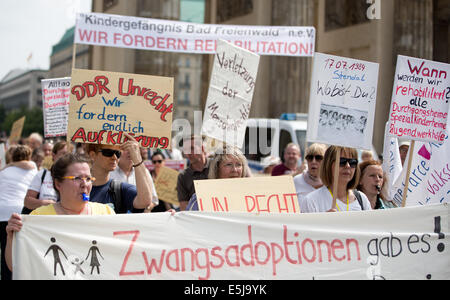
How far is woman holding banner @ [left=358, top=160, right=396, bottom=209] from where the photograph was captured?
5887mm

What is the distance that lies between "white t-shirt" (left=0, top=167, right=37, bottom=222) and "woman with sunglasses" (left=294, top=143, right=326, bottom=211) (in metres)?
3.24

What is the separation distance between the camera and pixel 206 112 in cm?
644

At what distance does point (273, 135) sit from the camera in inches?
586

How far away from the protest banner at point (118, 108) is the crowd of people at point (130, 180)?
0.17 m

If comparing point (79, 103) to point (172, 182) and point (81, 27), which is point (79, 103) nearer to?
point (172, 182)

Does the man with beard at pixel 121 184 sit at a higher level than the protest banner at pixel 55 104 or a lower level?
lower

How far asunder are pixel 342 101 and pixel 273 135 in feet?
31.0

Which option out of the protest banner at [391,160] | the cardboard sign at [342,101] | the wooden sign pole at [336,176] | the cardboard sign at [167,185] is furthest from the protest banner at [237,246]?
the cardboard sign at [167,185]

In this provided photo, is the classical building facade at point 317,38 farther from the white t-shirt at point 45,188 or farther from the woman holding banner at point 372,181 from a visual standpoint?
the white t-shirt at point 45,188

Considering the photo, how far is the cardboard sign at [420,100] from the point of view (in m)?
5.59

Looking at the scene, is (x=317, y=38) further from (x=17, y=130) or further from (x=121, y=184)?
(x=121, y=184)

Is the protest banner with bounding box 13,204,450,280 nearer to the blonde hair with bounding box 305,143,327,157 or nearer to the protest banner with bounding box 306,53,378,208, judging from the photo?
the protest banner with bounding box 306,53,378,208

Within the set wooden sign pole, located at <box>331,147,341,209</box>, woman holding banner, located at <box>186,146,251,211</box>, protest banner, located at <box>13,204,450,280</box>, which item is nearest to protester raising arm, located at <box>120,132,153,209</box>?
woman holding banner, located at <box>186,146,251,211</box>

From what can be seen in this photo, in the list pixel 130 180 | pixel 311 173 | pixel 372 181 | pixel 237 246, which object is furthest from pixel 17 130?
pixel 237 246
